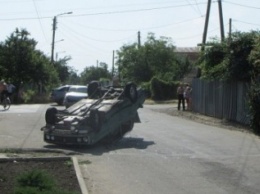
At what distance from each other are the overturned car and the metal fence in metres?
6.62

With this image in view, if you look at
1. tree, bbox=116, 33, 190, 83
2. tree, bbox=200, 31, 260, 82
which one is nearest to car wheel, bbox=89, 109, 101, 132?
tree, bbox=200, 31, 260, 82

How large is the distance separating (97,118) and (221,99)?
12510 millimetres

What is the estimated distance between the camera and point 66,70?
93.1 m

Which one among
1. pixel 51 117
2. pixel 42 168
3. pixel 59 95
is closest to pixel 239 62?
pixel 51 117

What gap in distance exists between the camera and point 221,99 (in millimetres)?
25297

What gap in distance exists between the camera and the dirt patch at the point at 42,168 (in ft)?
29.0

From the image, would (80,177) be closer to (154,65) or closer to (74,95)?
(74,95)

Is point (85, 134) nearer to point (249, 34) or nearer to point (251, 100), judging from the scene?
point (251, 100)

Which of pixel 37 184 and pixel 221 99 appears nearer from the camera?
pixel 37 184

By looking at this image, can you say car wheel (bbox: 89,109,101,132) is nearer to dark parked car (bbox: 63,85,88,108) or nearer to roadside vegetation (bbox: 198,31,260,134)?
roadside vegetation (bbox: 198,31,260,134)

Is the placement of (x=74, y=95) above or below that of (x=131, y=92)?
below

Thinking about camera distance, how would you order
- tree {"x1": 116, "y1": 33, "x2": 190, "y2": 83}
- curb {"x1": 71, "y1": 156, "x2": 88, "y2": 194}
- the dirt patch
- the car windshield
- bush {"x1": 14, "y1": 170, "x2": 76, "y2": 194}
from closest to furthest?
bush {"x1": 14, "y1": 170, "x2": 76, "y2": 194} < curb {"x1": 71, "y1": 156, "x2": 88, "y2": 194} < the dirt patch < the car windshield < tree {"x1": 116, "y1": 33, "x2": 190, "y2": 83}

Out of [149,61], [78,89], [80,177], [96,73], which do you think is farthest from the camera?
[96,73]

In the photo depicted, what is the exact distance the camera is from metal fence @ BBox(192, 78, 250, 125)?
72.9 ft
